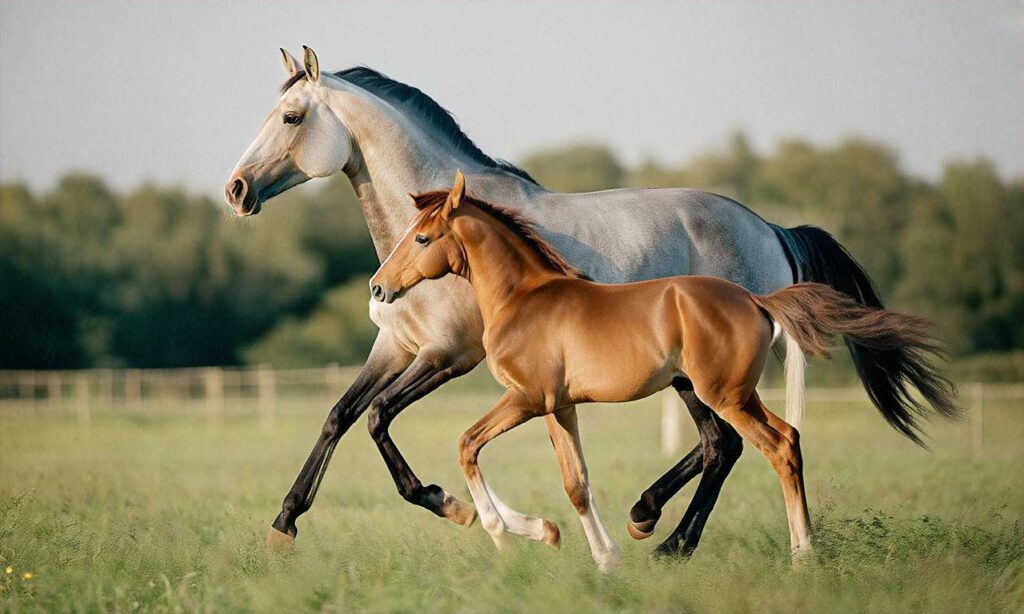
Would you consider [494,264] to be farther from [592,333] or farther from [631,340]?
[631,340]

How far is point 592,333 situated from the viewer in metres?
5.68

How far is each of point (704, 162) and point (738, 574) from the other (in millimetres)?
42352

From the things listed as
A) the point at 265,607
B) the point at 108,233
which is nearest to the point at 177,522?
the point at 265,607

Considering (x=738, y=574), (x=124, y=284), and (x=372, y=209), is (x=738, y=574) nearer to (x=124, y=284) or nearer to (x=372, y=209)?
(x=372, y=209)

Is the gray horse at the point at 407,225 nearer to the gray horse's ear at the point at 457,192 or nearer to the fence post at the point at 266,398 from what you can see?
the gray horse's ear at the point at 457,192

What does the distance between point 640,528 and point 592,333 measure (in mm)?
1596

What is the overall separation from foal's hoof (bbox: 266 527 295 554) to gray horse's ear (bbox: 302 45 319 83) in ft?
9.10

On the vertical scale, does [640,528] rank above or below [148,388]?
above

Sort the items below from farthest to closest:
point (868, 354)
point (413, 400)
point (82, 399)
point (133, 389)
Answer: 1. point (133, 389)
2. point (82, 399)
3. point (868, 354)
4. point (413, 400)

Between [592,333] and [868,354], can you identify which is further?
[868,354]

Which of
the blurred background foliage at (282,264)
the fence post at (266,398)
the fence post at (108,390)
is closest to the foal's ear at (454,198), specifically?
the fence post at (266,398)

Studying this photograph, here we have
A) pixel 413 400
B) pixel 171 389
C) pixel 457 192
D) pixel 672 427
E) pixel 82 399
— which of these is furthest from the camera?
pixel 171 389

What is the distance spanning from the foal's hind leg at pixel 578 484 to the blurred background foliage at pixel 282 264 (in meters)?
25.8

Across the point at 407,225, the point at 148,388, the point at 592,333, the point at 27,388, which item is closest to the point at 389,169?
the point at 407,225
